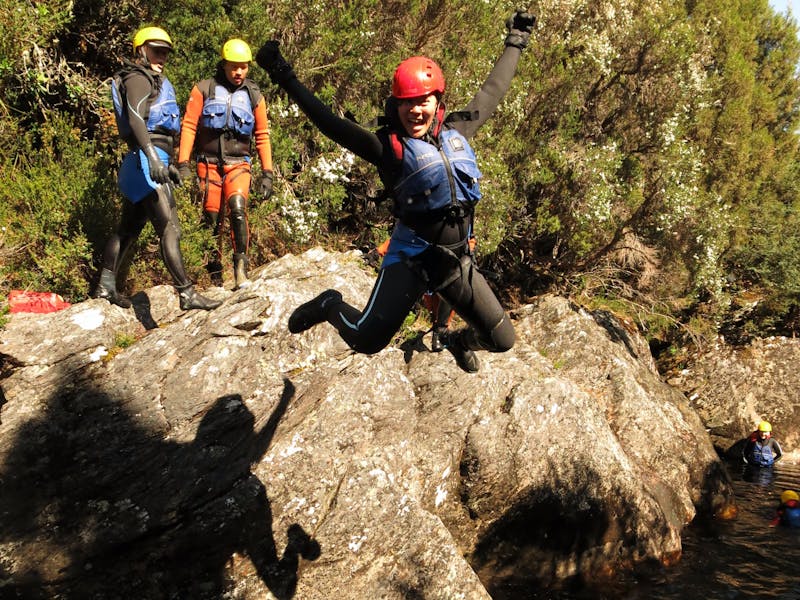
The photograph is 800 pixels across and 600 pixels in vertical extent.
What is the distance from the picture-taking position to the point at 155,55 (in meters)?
6.84

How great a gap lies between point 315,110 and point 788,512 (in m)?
13.2

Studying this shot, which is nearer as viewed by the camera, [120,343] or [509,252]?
[120,343]

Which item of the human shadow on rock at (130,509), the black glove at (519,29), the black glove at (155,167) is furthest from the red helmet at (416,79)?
the human shadow on rock at (130,509)

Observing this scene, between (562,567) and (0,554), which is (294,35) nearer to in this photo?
(0,554)

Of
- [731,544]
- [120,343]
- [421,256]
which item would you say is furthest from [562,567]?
[120,343]

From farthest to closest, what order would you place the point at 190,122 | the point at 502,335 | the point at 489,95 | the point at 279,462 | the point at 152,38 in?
1. the point at 190,122
2. the point at 152,38
3. the point at 279,462
4. the point at 502,335
5. the point at 489,95

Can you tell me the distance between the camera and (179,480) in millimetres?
6141

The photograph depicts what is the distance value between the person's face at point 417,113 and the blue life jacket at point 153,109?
3275 millimetres

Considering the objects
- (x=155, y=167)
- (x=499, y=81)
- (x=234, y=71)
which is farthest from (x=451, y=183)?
(x=234, y=71)

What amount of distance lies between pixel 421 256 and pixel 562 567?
6207 mm

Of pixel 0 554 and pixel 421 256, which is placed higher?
pixel 421 256

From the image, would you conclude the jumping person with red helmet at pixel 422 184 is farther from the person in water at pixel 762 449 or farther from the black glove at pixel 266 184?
the person in water at pixel 762 449

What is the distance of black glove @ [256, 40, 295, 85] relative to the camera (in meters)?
4.48

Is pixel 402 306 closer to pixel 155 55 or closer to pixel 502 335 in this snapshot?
pixel 502 335
